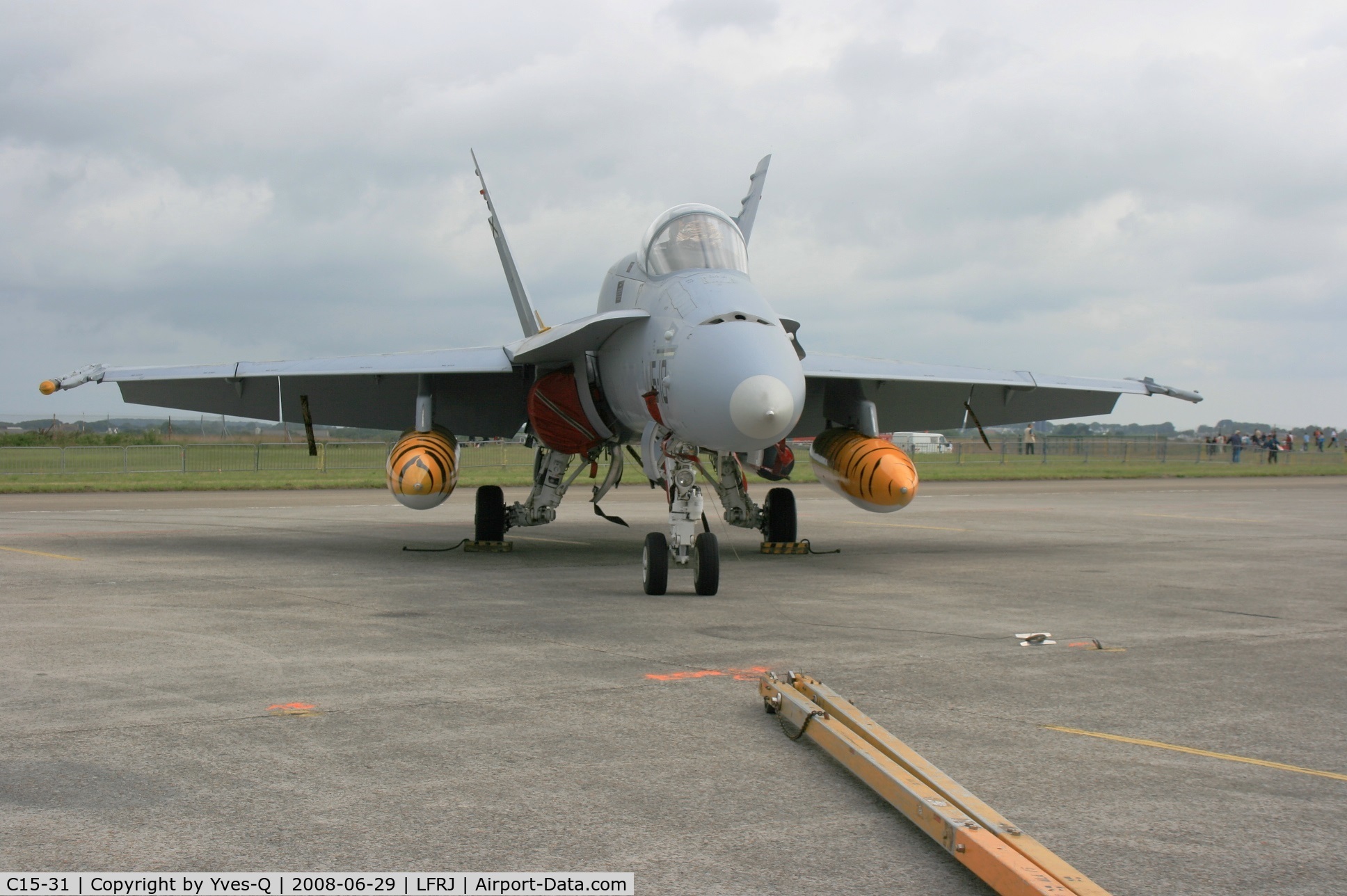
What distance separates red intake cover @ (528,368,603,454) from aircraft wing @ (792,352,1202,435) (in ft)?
8.55

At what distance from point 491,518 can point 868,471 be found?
194 inches

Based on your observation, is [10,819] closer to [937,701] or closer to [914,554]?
[937,701]

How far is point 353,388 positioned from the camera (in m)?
15.5

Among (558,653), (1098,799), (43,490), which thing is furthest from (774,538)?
(43,490)

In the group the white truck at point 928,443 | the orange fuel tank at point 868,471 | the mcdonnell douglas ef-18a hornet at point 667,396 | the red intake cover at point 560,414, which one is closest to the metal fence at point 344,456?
the mcdonnell douglas ef-18a hornet at point 667,396

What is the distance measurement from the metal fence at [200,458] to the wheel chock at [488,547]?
60.4ft

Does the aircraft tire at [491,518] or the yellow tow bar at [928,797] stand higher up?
the aircraft tire at [491,518]

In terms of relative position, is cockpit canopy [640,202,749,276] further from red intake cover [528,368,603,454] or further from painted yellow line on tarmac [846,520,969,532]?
painted yellow line on tarmac [846,520,969,532]

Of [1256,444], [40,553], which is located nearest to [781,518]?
[40,553]

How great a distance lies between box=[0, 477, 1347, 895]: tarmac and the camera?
3.64 metres

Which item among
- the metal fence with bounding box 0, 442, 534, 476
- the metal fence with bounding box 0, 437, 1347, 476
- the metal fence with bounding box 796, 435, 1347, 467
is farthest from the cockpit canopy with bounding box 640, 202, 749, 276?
the metal fence with bounding box 796, 435, 1347, 467

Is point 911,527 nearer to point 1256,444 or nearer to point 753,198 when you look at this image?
point 753,198

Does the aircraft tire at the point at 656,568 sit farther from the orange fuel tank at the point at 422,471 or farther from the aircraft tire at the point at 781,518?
the aircraft tire at the point at 781,518

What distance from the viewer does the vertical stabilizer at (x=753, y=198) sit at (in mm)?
14375
